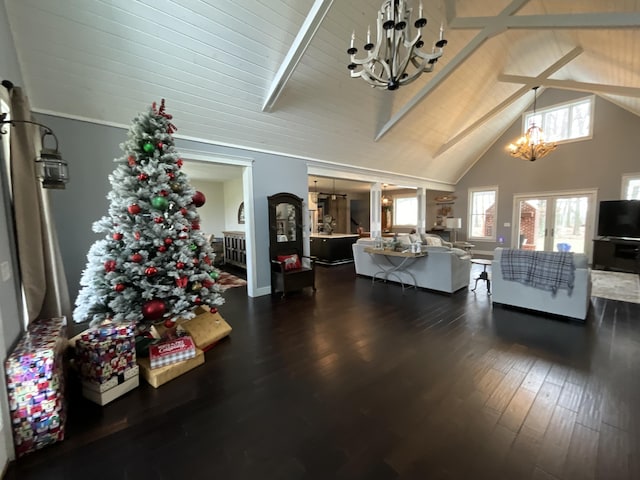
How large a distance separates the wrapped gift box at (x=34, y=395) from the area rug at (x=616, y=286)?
271 inches

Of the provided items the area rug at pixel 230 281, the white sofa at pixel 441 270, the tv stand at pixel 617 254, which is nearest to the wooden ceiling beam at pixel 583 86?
the tv stand at pixel 617 254

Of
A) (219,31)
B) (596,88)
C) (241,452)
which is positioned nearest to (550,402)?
(241,452)

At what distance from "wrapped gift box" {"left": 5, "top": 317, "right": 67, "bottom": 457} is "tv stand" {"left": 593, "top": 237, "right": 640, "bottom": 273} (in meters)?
9.34

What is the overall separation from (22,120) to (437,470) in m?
3.45

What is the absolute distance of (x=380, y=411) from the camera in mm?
1876

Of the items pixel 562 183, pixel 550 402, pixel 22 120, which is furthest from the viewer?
pixel 562 183

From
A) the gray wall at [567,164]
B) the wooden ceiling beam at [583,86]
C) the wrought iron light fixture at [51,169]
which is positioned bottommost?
the wrought iron light fixture at [51,169]

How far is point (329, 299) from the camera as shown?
14.6ft

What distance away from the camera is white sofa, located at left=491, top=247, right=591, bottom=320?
327 cm

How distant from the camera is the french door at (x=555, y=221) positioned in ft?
23.3

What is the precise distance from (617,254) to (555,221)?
74.5 inches

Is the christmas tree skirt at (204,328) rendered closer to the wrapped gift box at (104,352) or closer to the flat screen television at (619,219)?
the wrapped gift box at (104,352)

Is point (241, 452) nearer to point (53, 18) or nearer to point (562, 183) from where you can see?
point (53, 18)

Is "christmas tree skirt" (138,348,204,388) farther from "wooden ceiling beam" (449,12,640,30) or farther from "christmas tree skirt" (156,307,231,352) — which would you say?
"wooden ceiling beam" (449,12,640,30)
